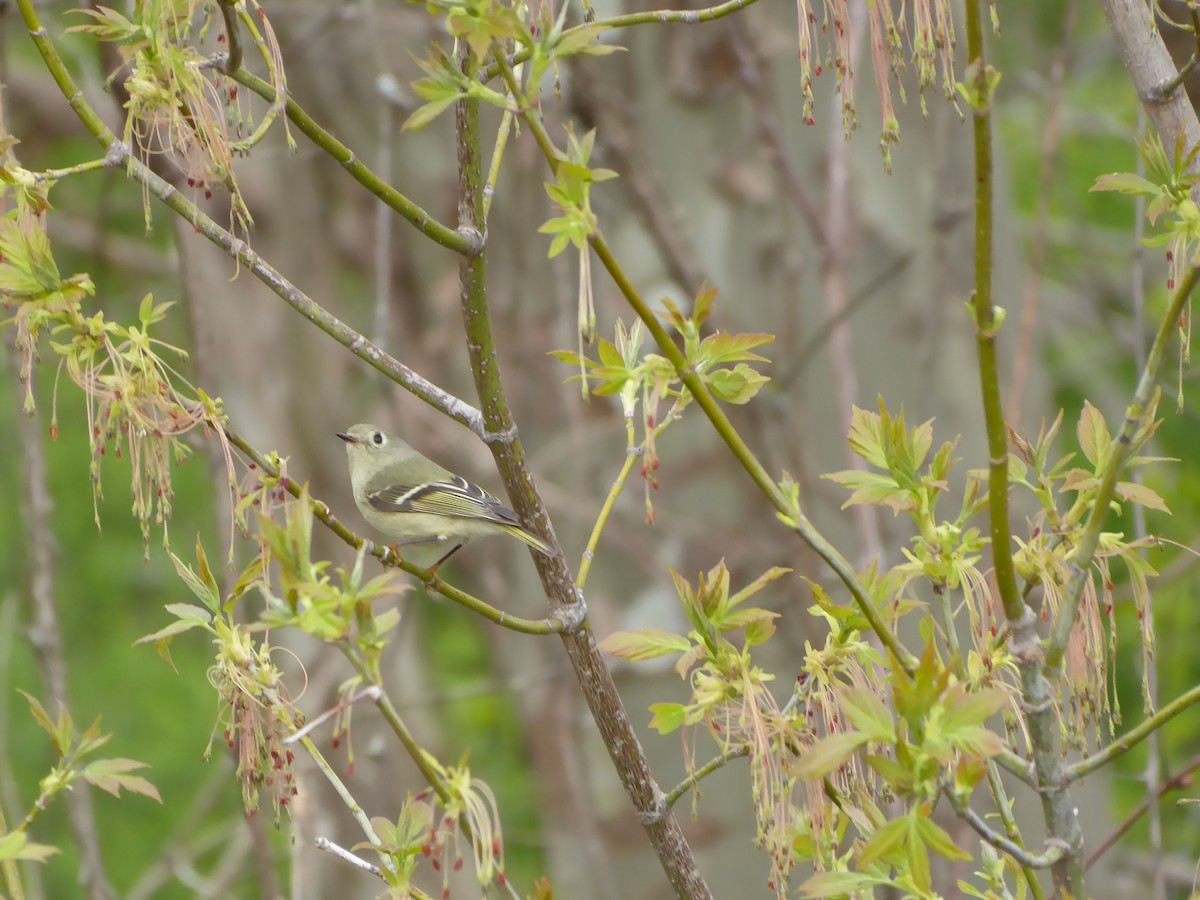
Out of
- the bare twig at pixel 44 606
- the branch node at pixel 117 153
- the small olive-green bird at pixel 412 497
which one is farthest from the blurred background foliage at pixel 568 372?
the branch node at pixel 117 153

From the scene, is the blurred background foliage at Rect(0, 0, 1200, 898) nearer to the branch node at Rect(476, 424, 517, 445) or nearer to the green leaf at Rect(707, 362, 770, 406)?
the branch node at Rect(476, 424, 517, 445)

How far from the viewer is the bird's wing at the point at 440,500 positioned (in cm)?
278

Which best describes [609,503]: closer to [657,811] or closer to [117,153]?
[657,811]

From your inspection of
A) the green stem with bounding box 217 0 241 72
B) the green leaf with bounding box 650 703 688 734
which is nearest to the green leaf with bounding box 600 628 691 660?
the green leaf with bounding box 650 703 688 734

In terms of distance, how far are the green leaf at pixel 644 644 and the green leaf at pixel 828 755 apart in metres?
0.24

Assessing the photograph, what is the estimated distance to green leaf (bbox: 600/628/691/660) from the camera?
1.31 m

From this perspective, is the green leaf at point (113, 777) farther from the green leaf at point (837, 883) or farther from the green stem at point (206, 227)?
the green leaf at point (837, 883)

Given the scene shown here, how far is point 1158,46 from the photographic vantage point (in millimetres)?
1515

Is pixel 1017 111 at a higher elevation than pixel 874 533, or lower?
higher

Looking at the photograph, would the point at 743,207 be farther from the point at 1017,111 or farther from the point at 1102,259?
the point at 1017,111

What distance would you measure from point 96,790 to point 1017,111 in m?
6.09

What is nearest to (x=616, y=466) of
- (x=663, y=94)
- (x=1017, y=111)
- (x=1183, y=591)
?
(x=663, y=94)

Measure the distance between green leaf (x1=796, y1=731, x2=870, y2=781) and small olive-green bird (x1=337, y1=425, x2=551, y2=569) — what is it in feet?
4.77

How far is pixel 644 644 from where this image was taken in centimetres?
132
